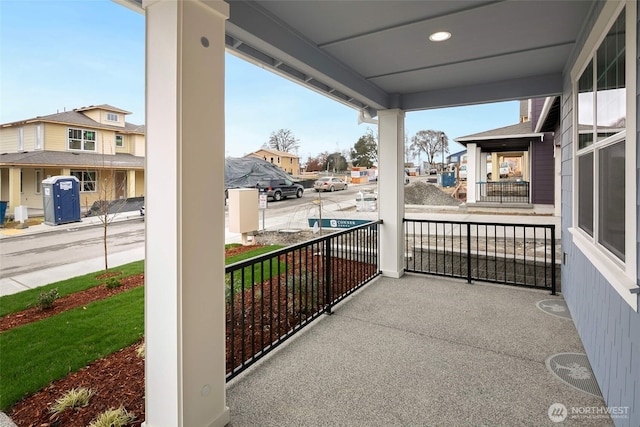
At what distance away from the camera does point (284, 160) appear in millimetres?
7496

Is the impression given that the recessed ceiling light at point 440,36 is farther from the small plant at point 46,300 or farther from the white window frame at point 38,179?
the white window frame at point 38,179

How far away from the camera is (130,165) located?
8.23m

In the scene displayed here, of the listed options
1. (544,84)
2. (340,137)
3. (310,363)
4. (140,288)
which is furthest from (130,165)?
(544,84)

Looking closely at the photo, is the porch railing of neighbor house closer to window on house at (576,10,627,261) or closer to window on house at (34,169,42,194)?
window on house at (576,10,627,261)

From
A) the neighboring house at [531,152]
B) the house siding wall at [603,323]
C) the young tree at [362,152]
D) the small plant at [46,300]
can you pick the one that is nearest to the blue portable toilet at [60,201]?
the small plant at [46,300]

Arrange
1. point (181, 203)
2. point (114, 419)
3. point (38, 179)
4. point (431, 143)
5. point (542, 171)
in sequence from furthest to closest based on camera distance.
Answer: point (431, 143), point (542, 171), point (38, 179), point (114, 419), point (181, 203)

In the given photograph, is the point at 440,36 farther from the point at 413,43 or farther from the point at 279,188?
the point at 279,188

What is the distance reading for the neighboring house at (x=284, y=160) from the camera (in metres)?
7.19

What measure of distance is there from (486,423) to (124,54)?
661 centimetres

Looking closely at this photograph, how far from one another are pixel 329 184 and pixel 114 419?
25.3ft

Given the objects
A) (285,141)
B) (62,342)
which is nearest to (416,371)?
(62,342)

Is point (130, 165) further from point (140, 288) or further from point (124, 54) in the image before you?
point (140, 288)

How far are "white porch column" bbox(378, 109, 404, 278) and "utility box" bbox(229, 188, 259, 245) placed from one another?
2921 millimetres

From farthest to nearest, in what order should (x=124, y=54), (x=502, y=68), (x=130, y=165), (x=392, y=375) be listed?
(x=130, y=165) → (x=124, y=54) → (x=502, y=68) → (x=392, y=375)
